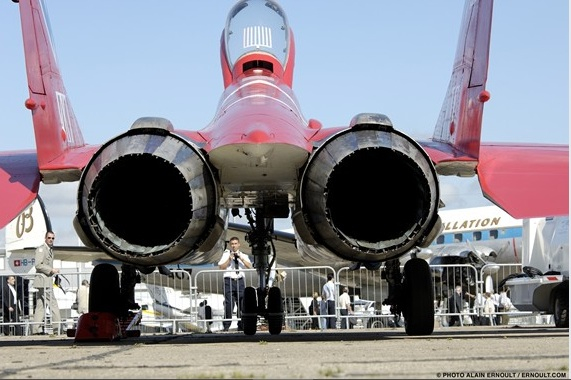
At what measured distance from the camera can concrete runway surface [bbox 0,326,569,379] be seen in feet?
19.0

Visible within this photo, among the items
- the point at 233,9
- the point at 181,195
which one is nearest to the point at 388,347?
the point at 181,195

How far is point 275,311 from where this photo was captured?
13.3 meters

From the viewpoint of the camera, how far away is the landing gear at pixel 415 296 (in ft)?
35.2

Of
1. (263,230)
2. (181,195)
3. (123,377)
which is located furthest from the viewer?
(263,230)

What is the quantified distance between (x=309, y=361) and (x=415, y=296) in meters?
4.05

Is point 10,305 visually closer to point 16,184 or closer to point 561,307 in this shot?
point 561,307

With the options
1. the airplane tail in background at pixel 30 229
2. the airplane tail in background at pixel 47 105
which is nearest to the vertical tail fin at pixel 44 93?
the airplane tail in background at pixel 47 105

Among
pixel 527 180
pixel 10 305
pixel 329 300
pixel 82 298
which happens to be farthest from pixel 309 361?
pixel 82 298

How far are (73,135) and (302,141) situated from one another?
310 centimetres

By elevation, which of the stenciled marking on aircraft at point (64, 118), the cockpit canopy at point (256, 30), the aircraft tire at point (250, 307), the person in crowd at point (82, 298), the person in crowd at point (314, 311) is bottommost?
the person in crowd at point (314, 311)

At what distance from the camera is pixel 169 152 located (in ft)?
29.3

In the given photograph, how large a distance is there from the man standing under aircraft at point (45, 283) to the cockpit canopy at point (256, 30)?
8.09 m

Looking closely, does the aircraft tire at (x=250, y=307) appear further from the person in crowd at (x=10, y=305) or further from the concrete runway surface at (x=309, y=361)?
the person in crowd at (x=10, y=305)

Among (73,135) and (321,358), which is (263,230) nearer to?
(73,135)
